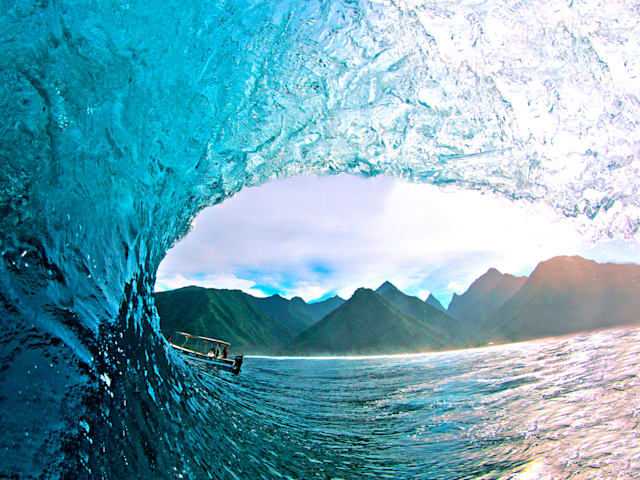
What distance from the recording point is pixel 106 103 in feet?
19.1

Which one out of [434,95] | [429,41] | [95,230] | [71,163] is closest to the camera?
[71,163]

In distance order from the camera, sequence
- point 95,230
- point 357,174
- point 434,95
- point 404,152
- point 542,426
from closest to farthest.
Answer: point 95,230 → point 542,426 → point 434,95 → point 404,152 → point 357,174

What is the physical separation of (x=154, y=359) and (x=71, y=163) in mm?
4232

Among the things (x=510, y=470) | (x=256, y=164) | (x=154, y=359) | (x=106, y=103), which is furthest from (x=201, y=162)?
(x=510, y=470)

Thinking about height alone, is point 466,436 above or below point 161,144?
below

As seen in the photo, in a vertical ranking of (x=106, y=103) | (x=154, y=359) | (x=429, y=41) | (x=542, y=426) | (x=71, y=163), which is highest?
(x=429, y=41)

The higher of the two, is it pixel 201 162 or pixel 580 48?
pixel 580 48

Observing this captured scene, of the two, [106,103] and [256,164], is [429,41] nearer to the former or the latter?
[256,164]

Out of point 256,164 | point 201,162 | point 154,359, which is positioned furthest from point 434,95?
point 154,359

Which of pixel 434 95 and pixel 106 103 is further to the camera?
pixel 434 95

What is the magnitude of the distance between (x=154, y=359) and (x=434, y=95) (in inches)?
401

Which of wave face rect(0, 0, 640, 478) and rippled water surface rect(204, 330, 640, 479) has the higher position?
wave face rect(0, 0, 640, 478)

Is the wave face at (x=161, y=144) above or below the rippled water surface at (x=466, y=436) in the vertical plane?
above

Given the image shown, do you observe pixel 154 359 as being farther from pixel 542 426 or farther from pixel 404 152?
pixel 404 152
